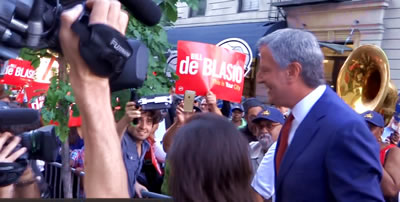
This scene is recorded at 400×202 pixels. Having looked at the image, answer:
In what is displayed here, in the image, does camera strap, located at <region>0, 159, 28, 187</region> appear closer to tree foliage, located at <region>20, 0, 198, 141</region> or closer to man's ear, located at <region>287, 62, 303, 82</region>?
man's ear, located at <region>287, 62, 303, 82</region>

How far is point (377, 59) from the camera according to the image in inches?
280

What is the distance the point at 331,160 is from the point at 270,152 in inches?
48.7

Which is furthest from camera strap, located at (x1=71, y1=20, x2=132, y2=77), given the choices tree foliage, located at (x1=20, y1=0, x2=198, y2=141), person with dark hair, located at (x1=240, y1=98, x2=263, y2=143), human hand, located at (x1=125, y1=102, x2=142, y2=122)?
person with dark hair, located at (x1=240, y1=98, x2=263, y2=143)

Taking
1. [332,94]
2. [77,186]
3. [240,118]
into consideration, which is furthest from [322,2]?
[332,94]

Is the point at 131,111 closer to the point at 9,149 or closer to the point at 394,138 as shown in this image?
the point at 9,149

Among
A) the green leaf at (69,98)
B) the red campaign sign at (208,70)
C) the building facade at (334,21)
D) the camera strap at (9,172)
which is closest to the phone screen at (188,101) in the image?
the red campaign sign at (208,70)

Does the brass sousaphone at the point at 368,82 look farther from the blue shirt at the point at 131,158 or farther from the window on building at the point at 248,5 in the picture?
the window on building at the point at 248,5

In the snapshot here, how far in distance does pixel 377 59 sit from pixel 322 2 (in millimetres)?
7212

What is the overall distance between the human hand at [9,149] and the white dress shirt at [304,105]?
123 centimetres

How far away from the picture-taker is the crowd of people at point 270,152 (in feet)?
4.36

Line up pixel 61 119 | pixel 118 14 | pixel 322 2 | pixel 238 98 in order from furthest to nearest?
pixel 322 2 → pixel 238 98 → pixel 61 119 → pixel 118 14

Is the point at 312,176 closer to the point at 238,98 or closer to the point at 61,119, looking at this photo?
the point at 61,119

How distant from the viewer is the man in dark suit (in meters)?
2.12

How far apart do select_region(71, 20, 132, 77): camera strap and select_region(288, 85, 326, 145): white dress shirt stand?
1.36 meters
